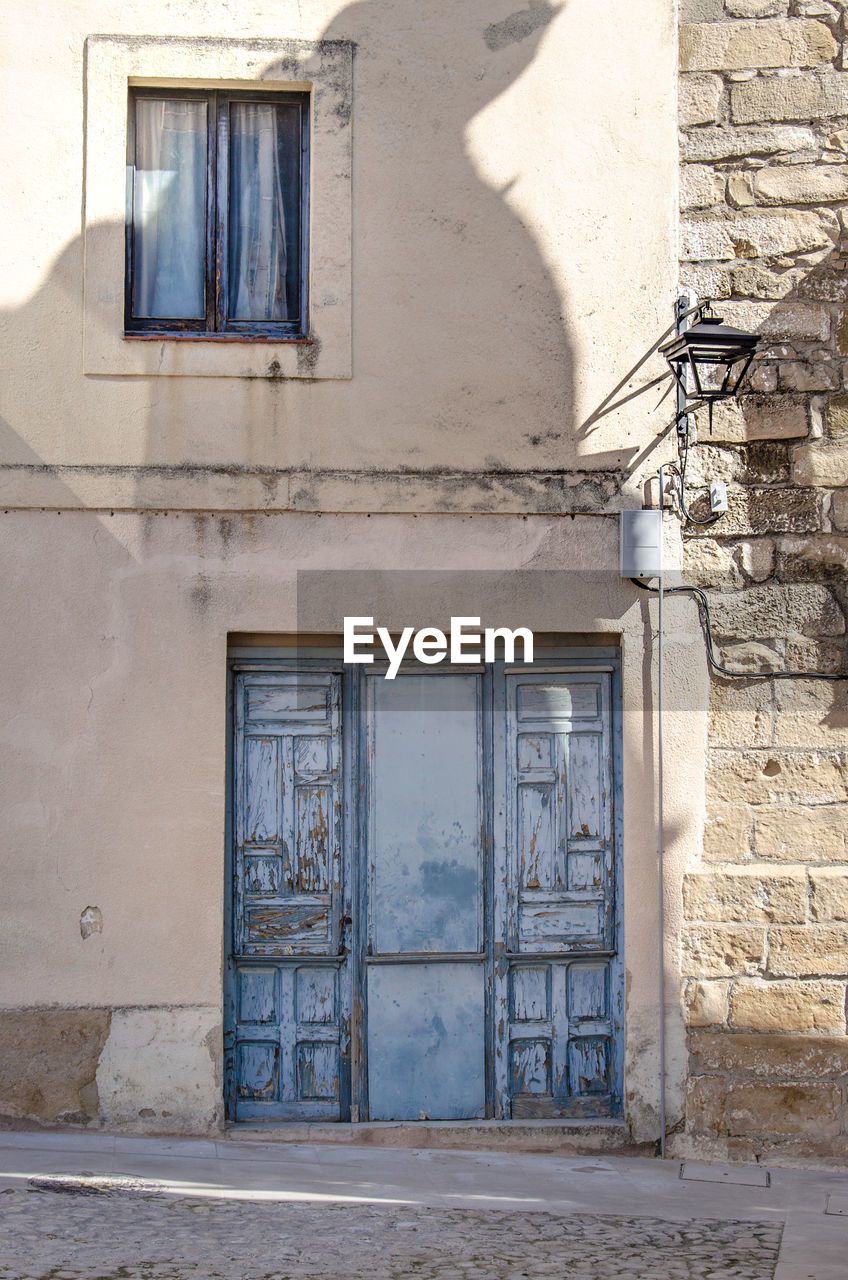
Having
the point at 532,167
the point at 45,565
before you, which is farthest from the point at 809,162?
the point at 45,565

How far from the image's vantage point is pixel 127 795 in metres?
5.69

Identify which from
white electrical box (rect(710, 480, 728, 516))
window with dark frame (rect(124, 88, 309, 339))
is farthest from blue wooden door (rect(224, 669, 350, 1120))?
white electrical box (rect(710, 480, 728, 516))

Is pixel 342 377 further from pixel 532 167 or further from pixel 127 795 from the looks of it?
pixel 127 795

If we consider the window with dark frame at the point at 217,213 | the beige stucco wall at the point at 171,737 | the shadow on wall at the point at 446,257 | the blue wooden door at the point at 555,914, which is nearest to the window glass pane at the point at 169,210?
the window with dark frame at the point at 217,213

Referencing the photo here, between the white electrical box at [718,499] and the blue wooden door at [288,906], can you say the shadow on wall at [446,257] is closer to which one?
the white electrical box at [718,499]

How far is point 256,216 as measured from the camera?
5980 millimetres

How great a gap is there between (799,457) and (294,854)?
9.69 feet

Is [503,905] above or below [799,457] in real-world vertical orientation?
below

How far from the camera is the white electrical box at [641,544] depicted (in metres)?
5.78

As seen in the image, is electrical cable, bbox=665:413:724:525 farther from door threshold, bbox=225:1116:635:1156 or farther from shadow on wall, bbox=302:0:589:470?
door threshold, bbox=225:1116:635:1156

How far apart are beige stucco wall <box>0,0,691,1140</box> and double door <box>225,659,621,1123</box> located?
0.22 meters

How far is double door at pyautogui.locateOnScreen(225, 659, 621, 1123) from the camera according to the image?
584cm

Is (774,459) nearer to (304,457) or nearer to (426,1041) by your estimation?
(304,457)

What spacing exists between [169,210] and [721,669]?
3301 millimetres
